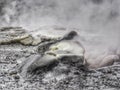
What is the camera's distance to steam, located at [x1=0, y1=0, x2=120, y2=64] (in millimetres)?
17344

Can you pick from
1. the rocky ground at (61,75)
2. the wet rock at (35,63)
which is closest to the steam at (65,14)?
the rocky ground at (61,75)

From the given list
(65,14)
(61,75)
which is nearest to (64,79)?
(61,75)

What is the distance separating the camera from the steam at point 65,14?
56.9 feet

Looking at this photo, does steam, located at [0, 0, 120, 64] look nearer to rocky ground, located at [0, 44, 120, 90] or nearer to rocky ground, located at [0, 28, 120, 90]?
rocky ground, located at [0, 28, 120, 90]

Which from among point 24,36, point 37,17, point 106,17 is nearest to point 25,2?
point 37,17

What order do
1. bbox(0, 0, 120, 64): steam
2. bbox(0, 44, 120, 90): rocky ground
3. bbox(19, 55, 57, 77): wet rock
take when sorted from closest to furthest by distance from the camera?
bbox(0, 44, 120, 90): rocky ground
bbox(19, 55, 57, 77): wet rock
bbox(0, 0, 120, 64): steam

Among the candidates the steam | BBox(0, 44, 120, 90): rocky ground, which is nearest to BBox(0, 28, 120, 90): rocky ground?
BBox(0, 44, 120, 90): rocky ground

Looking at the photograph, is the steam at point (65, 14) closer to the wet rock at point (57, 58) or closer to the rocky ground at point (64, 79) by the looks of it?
the wet rock at point (57, 58)

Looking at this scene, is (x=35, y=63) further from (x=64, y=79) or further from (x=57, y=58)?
(x=64, y=79)

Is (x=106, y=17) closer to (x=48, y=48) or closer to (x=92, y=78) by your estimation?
(x=48, y=48)

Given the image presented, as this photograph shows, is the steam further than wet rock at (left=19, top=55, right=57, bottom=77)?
Yes

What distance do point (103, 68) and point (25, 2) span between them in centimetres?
1574

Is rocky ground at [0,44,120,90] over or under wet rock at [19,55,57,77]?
under

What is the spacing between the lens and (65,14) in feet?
73.3
